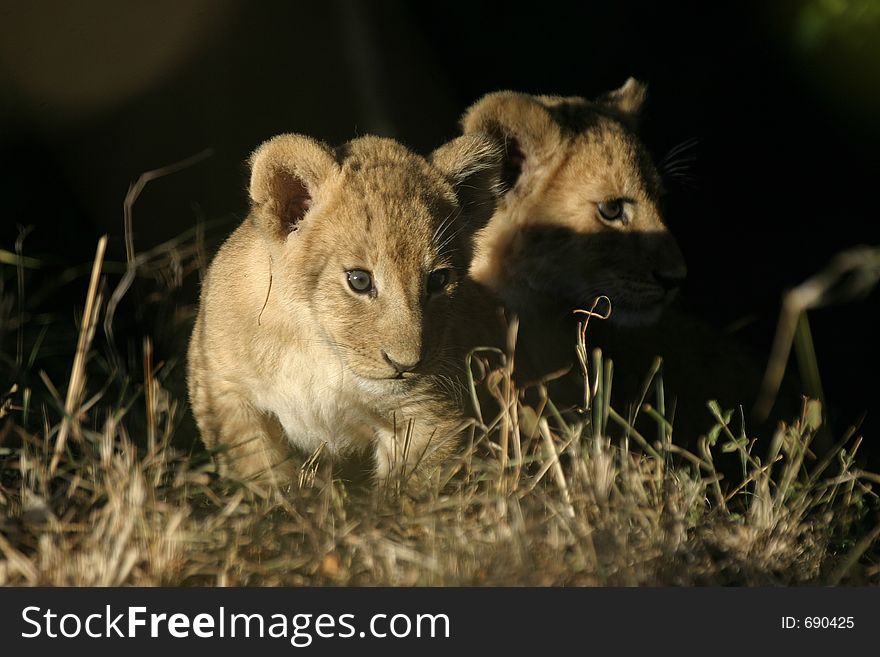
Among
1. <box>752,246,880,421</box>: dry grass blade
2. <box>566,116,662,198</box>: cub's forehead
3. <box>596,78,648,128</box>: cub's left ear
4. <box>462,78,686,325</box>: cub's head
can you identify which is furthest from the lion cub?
<box>596,78,648,128</box>: cub's left ear

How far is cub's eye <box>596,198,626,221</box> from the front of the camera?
4.76 meters

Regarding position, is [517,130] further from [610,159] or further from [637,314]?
[637,314]

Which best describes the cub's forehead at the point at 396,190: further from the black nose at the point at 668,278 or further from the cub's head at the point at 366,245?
the black nose at the point at 668,278

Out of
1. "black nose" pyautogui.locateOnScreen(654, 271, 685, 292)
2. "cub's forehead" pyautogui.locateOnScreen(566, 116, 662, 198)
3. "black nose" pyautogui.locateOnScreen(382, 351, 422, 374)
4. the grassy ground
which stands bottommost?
the grassy ground

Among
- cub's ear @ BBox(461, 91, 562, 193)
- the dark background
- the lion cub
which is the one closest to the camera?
the lion cub

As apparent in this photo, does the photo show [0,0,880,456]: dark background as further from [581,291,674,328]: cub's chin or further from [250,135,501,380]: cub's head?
[250,135,501,380]: cub's head

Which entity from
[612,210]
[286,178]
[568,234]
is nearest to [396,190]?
[286,178]

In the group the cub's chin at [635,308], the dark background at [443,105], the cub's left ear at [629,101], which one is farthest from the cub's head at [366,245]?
the dark background at [443,105]

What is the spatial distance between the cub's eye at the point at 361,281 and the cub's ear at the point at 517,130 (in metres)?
1.07

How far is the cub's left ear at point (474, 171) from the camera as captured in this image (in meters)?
4.02

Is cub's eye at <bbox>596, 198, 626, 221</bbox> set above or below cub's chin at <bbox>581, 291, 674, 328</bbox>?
above

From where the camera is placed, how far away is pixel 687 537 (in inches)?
127

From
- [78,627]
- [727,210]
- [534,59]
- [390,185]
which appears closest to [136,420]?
[390,185]

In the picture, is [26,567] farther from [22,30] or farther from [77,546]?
[22,30]
